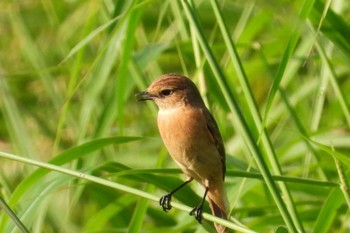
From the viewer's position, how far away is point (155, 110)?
3.91m

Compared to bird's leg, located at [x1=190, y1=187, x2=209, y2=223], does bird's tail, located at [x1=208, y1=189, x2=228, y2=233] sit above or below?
above

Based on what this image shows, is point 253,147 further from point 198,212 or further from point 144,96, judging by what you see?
point 144,96

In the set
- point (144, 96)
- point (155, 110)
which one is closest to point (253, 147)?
point (144, 96)

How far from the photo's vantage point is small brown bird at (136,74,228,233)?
343 centimetres

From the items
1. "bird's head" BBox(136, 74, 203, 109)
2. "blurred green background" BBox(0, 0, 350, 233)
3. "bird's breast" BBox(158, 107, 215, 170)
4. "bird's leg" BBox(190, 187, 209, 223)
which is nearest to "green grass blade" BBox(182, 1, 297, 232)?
"blurred green background" BBox(0, 0, 350, 233)

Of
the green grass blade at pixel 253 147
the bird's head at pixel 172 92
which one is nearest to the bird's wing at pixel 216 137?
the bird's head at pixel 172 92

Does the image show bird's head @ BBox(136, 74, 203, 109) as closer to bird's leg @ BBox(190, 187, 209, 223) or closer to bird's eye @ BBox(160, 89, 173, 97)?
bird's eye @ BBox(160, 89, 173, 97)

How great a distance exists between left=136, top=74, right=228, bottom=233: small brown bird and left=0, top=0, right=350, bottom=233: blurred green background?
7cm

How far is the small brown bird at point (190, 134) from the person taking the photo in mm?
3432

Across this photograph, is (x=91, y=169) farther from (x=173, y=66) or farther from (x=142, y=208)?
(x=173, y=66)

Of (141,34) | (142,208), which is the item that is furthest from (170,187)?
(141,34)

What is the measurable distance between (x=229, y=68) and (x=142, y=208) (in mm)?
1554

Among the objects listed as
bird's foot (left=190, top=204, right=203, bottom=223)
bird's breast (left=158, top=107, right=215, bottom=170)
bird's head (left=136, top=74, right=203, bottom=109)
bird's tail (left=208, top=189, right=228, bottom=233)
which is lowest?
bird's foot (left=190, top=204, right=203, bottom=223)

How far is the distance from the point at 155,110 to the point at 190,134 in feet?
1.59
